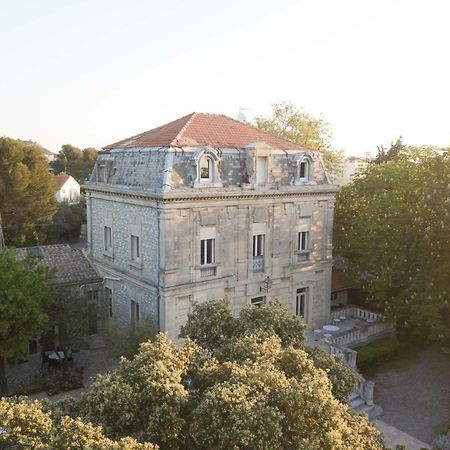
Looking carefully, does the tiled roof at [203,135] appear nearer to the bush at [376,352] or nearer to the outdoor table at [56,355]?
the outdoor table at [56,355]

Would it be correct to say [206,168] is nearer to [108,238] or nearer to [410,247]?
[108,238]

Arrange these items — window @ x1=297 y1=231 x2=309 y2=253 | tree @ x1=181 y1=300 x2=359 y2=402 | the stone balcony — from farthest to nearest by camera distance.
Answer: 1. window @ x1=297 y1=231 x2=309 y2=253
2. the stone balcony
3. tree @ x1=181 y1=300 x2=359 y2=402

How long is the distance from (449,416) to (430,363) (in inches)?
205

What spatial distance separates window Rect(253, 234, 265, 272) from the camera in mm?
28547

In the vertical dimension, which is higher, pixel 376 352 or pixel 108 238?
pixel 108 238

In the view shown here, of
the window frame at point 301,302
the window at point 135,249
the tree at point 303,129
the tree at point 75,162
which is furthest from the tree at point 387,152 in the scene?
the tree at point 75,162

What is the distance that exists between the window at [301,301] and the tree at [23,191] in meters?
32.0

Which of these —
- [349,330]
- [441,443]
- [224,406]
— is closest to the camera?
[224,406]

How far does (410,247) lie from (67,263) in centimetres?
2035

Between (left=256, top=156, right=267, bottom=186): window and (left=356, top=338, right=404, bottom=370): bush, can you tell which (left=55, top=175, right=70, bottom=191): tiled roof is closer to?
(left=256, top=156, right=267, bottom=186): window

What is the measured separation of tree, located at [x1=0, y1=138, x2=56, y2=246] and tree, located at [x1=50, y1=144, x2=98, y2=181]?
34346 mm

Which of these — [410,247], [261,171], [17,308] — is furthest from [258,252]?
[17,308]

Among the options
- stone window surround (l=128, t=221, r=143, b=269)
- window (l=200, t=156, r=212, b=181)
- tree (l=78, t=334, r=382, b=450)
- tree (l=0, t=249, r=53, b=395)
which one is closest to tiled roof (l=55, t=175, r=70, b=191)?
stone window surround (l=128, t=221, r=143, b=269)

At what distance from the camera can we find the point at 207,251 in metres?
26.6
